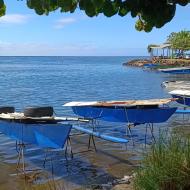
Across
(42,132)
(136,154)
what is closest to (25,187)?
(42,132)

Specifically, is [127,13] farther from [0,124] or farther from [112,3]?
[0,124]

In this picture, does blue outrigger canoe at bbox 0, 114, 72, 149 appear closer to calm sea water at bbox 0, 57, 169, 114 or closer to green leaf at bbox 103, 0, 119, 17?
green leaf at bbox 103, 0, 119, 17

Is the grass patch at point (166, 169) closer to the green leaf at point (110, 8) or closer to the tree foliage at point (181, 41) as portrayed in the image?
the green leaf at point (110, 8)

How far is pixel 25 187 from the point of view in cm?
968

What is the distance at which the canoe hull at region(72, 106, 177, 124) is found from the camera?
13.5 meters

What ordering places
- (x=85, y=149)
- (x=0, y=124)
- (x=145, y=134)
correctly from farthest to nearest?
(x=145, y=134) < (x=85, y=149) < (x=0, y=124)

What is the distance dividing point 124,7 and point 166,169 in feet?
10.3

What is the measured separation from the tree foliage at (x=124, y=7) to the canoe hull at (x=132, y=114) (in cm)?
993

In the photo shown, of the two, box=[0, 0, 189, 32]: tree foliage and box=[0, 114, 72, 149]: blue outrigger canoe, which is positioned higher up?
box=[0, 0, 189, 32]: tree foliage

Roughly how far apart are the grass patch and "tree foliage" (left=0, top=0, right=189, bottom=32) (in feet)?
9.71

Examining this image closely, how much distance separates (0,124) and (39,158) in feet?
5.24

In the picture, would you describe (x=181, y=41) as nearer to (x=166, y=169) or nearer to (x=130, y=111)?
(x=130, y=111)

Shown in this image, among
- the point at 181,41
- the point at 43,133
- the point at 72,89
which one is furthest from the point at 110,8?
the point at 181,41

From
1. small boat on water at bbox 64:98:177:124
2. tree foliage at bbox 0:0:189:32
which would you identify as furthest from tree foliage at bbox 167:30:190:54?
tree foliage at bbox 0:0:189:32
